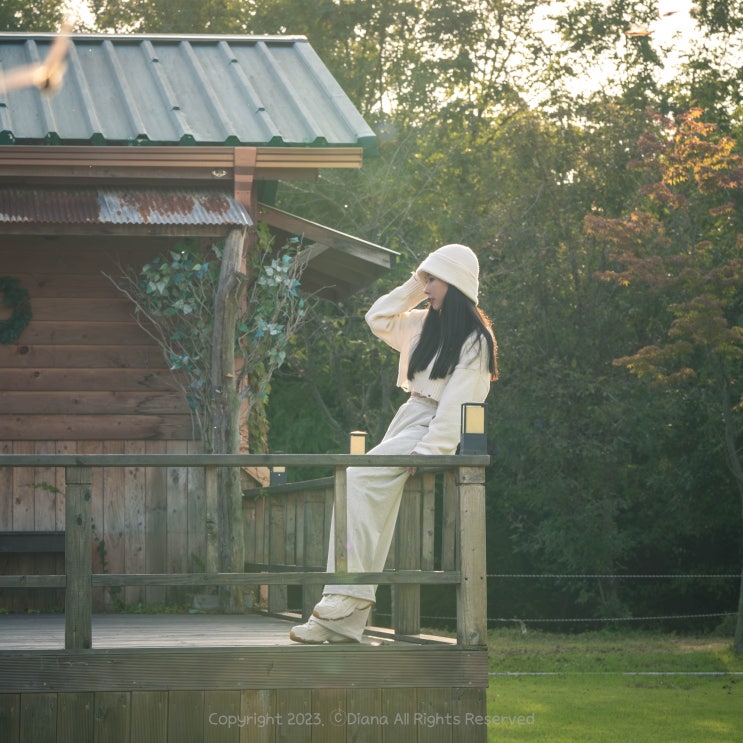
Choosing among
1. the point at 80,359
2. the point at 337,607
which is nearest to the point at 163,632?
the point at 337,607

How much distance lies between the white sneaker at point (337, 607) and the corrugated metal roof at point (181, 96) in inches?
186

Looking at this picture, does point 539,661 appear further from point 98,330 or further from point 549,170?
point 549,170

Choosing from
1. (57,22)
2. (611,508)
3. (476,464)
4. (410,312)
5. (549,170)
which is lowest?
(611,508)

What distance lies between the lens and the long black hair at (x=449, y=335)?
18.4 feet

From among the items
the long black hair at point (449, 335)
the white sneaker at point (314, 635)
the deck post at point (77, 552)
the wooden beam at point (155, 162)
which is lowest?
the white sneaker at point (314, 635)

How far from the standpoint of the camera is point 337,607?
17.8 ft

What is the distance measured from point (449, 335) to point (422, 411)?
405 millimetres

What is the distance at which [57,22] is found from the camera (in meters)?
24.0

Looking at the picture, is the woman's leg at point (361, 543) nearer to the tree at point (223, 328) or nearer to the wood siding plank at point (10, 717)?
the wood siding plank at point (10, 717)

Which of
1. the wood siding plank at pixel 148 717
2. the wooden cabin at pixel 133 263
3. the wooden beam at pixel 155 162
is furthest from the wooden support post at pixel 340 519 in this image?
the wooden beam at pixel 155 162

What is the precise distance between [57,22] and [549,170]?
10036mm

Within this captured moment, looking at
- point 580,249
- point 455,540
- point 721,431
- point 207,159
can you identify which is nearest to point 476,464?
point 455,540

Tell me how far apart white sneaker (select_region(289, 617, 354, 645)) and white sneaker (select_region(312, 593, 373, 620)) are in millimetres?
49

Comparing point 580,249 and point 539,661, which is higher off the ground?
point 580,249
